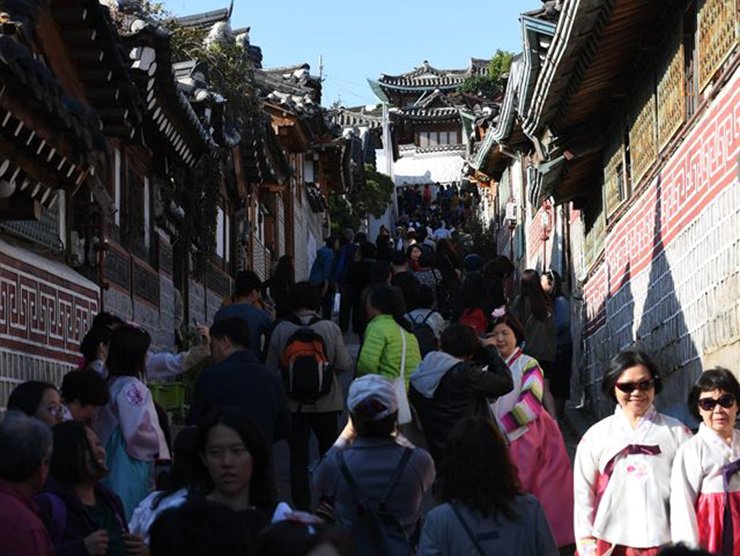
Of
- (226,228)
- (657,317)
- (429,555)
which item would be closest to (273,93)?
(226,228)

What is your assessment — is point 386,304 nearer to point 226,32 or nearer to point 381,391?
point 381,391

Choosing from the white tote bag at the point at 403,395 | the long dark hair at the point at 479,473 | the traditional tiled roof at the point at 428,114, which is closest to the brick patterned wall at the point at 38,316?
the white tote bag at the point at 403,395

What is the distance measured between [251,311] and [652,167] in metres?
4.23

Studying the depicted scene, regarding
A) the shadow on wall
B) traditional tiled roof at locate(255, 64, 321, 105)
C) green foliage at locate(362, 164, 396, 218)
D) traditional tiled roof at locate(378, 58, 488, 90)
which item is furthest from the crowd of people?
traditional tiled roof at locate(378, 58, 488, 90)

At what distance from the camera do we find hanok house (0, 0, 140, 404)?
10.2 m

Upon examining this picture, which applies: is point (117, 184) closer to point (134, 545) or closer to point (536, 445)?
point (536, 445)

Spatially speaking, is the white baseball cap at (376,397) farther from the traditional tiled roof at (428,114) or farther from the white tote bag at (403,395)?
the traditional tiled roof at (428,114)

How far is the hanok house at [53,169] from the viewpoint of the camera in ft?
33.6

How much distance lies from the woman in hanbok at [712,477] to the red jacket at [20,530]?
339cm

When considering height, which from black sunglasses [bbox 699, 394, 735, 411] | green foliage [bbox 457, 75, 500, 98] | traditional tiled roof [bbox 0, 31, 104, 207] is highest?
green foliage [bbox 457, 75, 500, 98]

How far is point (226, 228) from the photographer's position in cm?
2848

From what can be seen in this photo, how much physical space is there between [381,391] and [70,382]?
80.1 inches

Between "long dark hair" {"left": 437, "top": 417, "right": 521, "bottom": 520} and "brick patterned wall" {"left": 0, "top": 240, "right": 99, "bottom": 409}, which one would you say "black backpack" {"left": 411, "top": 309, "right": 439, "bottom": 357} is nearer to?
"brick patterned wall" {"left": 0, "top": 240, "right": 99, "bottom": 409}

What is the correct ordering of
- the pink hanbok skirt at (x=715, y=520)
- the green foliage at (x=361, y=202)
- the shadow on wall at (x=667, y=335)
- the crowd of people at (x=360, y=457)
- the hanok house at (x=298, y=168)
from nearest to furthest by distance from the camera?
the crowd of people at (x=360, y=457) → the pink hanbok skirt at (x=715, y=520) → the shadow on wall at (x=667, y=335) → the hanok house at (x=298, y=168) → the green foliage at (x=361, y=202)
